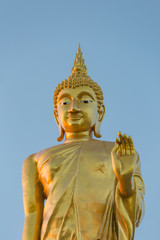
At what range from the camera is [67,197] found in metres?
8.12

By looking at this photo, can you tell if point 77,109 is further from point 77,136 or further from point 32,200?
point 32,200

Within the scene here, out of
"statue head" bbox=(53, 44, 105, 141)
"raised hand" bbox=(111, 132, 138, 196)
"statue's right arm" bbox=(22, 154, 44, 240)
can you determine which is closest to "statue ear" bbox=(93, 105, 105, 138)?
"statue head" bbox=(53, 44, 105, 141)

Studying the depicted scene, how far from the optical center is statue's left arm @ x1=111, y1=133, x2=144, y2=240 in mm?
7277

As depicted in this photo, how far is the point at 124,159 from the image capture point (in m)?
7.29

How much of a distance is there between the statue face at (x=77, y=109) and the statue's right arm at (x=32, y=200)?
78 cm

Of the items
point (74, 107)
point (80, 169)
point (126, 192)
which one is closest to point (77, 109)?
point (74, 107)

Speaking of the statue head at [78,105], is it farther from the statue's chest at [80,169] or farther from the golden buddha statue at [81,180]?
the statue's chest at [80,169]

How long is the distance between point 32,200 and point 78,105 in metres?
1.58

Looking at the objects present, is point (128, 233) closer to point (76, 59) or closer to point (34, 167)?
point (34, 167)

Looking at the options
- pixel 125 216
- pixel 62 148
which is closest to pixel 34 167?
pixel 62 148

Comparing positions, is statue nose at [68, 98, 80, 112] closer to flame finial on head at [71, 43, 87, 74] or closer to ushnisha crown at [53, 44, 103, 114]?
ushnisha crown at [53, 44, 103, 114]

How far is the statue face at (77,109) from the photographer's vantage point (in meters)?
9.06

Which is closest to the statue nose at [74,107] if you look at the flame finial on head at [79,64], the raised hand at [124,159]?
the flame finial on head at [79,64]

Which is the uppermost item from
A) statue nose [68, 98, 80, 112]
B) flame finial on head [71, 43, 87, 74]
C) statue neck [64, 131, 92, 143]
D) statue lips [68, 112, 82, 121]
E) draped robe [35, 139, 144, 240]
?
flame finial on head [71, 43, 87, 74]
